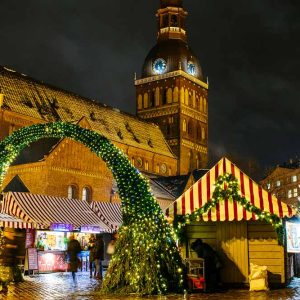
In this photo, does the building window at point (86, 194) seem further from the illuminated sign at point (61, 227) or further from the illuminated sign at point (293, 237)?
the illuminated sign at point (293, 237)

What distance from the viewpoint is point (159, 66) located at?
266 feet

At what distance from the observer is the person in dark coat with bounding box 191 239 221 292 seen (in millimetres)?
16047

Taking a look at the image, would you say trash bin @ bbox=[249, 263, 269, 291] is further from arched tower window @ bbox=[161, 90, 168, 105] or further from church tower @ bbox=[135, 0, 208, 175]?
arched tower window @ bbox=[161, 90, 168, 105]

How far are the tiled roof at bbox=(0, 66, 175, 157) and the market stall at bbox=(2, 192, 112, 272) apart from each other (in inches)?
863

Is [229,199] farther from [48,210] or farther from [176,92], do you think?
[176,92]

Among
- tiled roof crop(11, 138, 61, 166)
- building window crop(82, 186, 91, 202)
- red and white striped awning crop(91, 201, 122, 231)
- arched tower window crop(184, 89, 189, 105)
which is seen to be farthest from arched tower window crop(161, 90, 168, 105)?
red and white striped awning crop(91, 201, 122, 231)

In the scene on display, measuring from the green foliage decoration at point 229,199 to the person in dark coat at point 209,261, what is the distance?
2.68 ft

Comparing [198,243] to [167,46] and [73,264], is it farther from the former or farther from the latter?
[167,46]

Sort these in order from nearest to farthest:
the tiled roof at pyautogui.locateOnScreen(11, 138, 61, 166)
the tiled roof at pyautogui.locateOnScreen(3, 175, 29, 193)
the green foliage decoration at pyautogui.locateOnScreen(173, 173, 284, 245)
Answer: the green foliage decoration at pyautogui.locateOnScreen(173, 173, 284, 245)
the tiled roof at pyautogui.locateOnScreen(3, 175, 29, 193)
the tiled roof at pyautogui.locateOnScreen(11, 138, 61, 166)

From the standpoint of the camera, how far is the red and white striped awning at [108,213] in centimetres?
2933

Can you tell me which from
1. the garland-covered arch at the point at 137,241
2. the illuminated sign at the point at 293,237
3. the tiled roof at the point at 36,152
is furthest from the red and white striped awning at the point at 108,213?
the garland-covered arch at the point at 137,241

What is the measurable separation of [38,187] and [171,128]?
4310 cm

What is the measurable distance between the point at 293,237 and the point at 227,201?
2.89 m

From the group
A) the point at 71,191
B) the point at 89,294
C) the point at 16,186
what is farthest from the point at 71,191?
the point at 89,294
